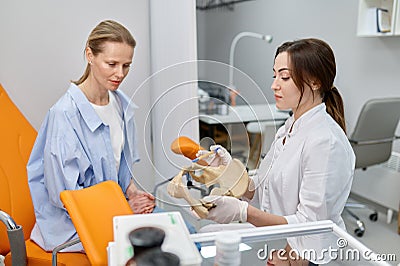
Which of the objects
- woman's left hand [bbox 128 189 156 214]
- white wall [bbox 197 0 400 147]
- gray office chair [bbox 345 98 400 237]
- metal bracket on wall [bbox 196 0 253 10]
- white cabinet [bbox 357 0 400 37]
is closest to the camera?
woman's left hand [bbox 128 189 156 214]

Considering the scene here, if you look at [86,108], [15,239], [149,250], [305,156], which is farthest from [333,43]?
[149,250]

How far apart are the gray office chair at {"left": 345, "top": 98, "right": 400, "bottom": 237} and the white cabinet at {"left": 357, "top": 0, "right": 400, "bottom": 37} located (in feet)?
1.83

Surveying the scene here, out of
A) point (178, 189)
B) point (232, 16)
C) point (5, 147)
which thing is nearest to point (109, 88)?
point (5, 147)

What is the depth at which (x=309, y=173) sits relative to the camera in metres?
1.23

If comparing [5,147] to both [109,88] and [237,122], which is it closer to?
[109,88]

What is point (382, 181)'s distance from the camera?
10.0 feet

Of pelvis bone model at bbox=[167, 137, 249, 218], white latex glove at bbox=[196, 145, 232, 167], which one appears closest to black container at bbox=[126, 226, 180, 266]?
pelvis bone model at bbox=[167, 137, 249, 218]

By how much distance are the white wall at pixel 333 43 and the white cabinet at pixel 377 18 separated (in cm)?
16

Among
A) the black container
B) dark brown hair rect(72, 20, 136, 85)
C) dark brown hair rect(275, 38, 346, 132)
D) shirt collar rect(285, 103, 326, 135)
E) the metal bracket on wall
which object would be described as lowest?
the black container

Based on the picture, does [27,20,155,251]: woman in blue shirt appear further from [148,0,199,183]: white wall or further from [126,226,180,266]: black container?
[126,226,180,266]: black container

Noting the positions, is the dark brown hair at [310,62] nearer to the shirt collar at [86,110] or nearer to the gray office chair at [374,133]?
the shirt collar at [86,110]

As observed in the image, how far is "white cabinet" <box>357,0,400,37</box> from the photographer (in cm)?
286

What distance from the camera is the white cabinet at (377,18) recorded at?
2.86 m

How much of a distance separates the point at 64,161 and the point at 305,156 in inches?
30.3
